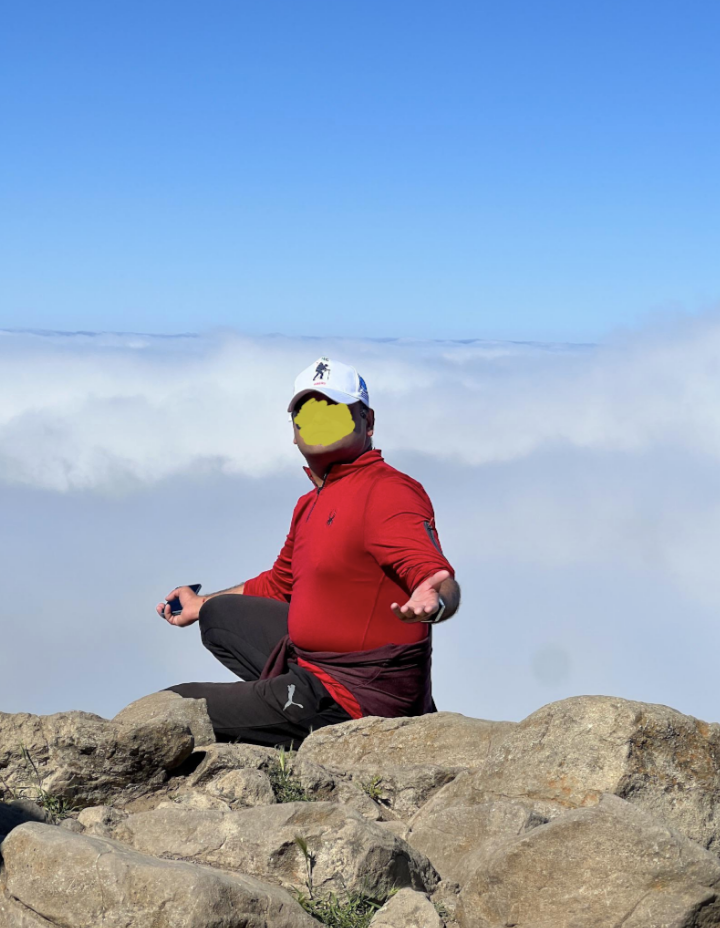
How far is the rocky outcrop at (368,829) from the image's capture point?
13.4 ft

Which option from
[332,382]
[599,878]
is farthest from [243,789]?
[332,382]

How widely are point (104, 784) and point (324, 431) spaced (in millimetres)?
2878

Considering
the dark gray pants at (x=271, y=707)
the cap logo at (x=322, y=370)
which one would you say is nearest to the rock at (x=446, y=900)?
the dark gray pants at (x=271, y=707)

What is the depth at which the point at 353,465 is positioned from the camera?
7.30m

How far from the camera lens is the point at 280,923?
4047 millimetres

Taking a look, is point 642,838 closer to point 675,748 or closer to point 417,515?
point 675,748

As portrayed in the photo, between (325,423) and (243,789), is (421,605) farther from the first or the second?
(325,423)

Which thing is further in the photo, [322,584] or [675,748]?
[322,584]

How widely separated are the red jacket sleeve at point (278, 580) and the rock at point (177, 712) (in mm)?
1227

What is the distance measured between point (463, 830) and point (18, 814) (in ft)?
6.49

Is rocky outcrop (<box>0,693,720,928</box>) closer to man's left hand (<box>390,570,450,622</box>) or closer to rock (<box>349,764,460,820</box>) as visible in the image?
rock (<box>349,764,460,820</box>)

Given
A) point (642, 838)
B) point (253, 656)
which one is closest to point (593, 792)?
point (642, 838)

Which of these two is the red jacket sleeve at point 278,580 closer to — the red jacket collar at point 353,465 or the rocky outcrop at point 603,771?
the red jacket collar at point 353,465

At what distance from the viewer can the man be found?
687 cm
